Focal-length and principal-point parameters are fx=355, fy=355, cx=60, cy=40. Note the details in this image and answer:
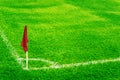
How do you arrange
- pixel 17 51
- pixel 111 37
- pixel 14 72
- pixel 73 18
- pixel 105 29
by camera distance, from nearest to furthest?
pixel 14 72 < pixel 17 51 < pixel 111 37 < pixel 105 29 < pixel 73 18

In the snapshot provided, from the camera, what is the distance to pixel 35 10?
12.5 metres

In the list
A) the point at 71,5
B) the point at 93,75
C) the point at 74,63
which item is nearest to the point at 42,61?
the point at 74,63

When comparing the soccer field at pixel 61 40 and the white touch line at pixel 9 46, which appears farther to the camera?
the white touch line at pixel 9 46

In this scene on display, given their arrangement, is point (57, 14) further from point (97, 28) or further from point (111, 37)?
point (111, 37)

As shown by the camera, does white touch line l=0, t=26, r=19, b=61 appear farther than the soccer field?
Yes

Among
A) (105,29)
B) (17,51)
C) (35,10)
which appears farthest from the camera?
(35,10)

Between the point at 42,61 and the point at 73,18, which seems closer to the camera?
the point at 42,61

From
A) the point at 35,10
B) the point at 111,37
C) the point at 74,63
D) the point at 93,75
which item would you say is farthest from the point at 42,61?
the point at 35,10

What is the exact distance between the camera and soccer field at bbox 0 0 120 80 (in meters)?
7.11

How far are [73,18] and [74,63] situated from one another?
4.20 m

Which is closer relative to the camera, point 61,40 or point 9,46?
point 9,46

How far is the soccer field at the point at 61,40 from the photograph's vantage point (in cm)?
711

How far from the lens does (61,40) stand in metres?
9.20

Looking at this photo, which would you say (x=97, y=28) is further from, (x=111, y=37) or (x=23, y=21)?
(x=23, y=21)
